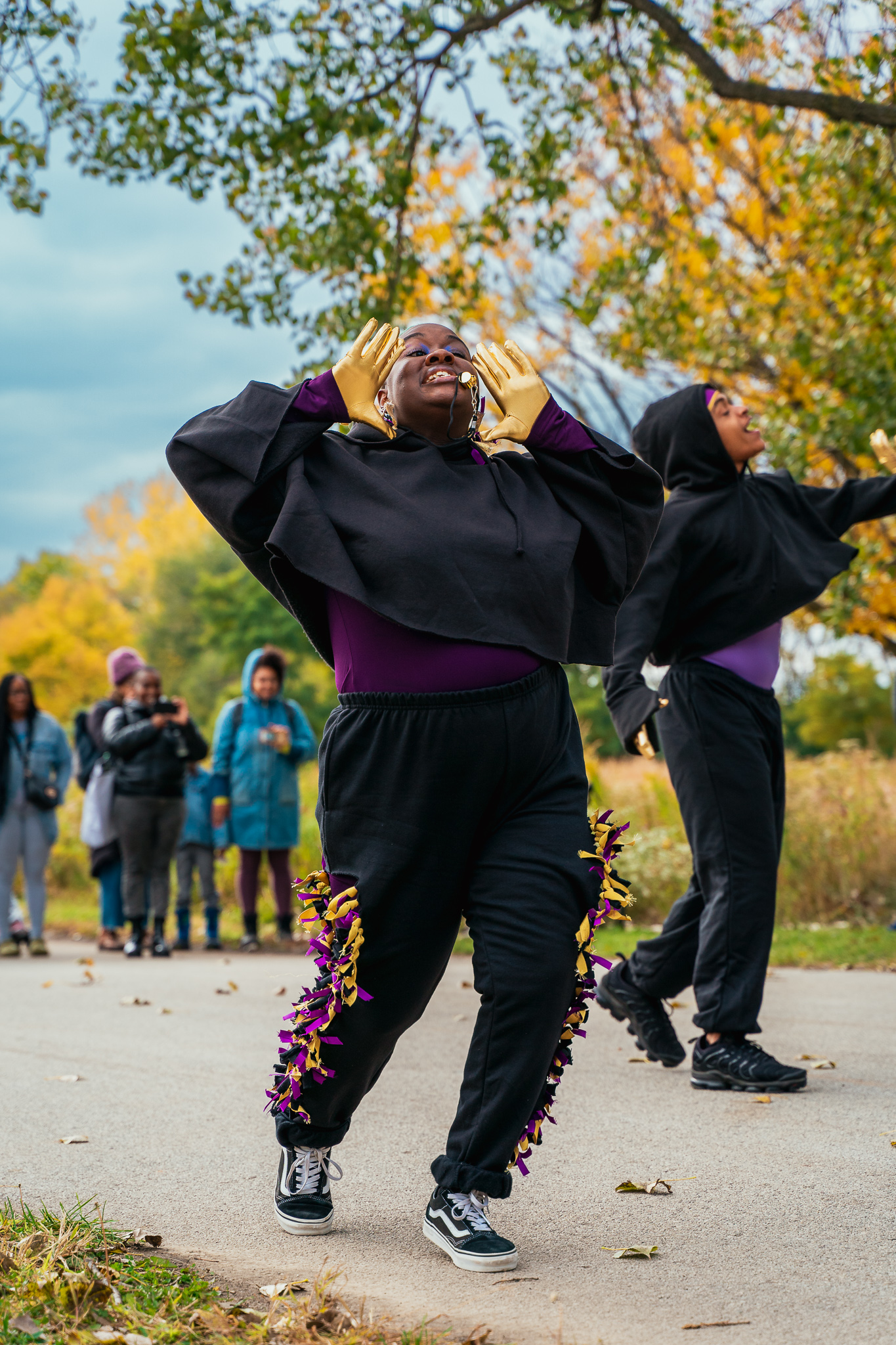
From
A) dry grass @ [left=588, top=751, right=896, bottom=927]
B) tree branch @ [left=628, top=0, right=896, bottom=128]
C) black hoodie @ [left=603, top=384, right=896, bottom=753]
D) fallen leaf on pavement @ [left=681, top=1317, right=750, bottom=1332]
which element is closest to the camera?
fallen leaf on pavement @ [left=681, top=1317, right=750, bottom=1332]

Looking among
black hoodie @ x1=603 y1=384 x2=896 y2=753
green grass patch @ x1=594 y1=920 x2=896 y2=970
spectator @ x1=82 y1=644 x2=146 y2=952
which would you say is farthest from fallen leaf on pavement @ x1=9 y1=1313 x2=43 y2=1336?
spectator @ x1=82 y1=644 x2=146 y2=952

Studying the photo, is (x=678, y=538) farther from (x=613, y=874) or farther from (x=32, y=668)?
(x=32, y=668)

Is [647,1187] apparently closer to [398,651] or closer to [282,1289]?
[282,1289]

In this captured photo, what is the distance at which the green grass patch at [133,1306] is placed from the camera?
2.23 meters

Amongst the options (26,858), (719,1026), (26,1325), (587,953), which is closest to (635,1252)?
(587,953)

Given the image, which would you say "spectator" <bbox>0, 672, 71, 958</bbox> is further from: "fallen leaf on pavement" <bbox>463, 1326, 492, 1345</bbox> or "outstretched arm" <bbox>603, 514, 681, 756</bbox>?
"fallen leaf on pavement" <bbox>463, 1326, 492, 1345</bbox>

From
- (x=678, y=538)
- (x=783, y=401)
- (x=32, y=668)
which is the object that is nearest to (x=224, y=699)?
(x=32, y=668)

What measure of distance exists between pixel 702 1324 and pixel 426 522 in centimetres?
169

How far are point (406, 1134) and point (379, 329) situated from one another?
2.43 meters

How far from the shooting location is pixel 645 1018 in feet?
16.1

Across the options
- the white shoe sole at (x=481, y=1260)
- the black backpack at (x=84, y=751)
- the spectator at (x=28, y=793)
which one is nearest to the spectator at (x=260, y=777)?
the black backpack at (x=84, y=751)

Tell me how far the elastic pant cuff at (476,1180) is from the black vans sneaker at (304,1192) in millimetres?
384

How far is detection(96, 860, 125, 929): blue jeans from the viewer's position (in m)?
10.4

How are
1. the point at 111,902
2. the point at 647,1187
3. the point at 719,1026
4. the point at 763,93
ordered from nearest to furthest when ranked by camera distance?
the point at 647,1187
the point at 719,1026
the point at 763,93
the point at 111,902
